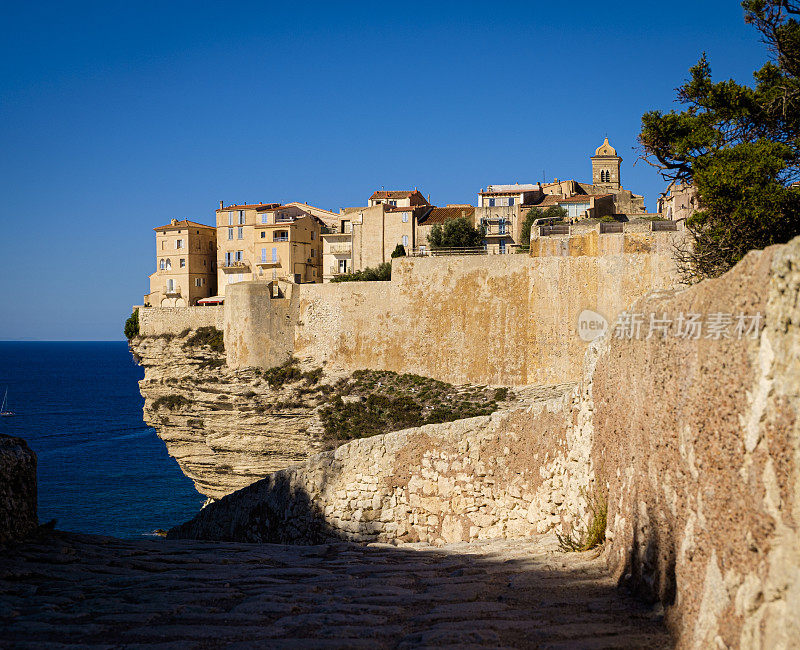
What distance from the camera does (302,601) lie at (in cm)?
510

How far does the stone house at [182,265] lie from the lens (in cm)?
4891

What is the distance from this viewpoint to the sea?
38375 mm

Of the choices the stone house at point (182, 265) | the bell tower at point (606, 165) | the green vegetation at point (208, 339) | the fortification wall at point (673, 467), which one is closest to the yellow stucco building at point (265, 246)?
the stone house at point (182, 265)

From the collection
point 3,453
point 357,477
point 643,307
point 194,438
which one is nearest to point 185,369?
point 194,438

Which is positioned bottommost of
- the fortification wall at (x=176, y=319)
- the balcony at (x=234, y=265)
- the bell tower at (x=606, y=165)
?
the fortification wall at (x=176, y=319)

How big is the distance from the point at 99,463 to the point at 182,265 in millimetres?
16747

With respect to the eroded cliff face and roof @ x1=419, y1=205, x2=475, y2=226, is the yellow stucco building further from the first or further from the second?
the eroded cliff face

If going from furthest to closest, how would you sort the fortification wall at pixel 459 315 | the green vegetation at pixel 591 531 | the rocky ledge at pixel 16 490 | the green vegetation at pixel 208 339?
the green vegetation at pixel 208 339
the fortification wall at pixel 459 315
the green vegetation at pixel 591 531
the rocky ledge at pixel 16 490

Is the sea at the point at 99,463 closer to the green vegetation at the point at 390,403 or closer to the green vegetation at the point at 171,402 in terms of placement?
the green vegetation at the point at 171,402

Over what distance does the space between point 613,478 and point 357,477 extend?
4379 millimetres

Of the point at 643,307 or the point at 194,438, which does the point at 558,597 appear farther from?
the point at 194,438

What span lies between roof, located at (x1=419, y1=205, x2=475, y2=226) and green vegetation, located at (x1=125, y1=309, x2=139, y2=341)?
57.6 ft

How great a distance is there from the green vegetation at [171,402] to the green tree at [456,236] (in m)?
15.8

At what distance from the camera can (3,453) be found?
5883 millimetres
